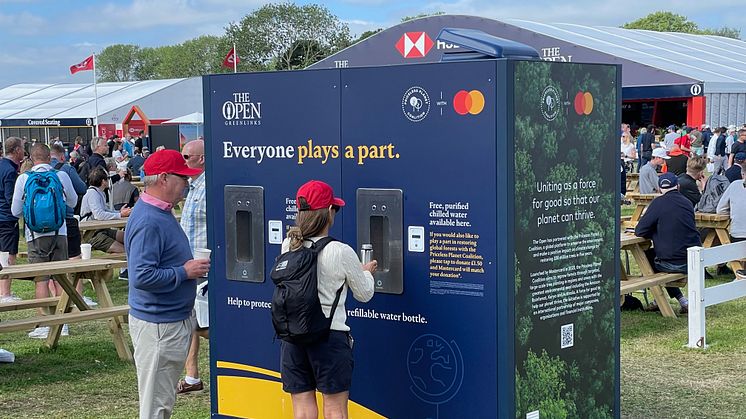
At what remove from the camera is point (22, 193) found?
35.2ft

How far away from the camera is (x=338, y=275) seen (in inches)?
202

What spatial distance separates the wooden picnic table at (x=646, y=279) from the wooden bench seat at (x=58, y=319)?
4.91m

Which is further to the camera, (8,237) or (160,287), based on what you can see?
(8,237)

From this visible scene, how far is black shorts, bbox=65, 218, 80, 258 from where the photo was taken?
1141 cm

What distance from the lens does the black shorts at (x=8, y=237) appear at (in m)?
11.5

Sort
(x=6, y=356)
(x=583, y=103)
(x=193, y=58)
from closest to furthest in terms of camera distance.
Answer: (x=583, y=103) → (x=6, y=356) → (x=193, y=58)

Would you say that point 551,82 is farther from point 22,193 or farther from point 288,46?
point 288,46

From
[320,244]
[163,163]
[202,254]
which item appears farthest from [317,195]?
[163,163]

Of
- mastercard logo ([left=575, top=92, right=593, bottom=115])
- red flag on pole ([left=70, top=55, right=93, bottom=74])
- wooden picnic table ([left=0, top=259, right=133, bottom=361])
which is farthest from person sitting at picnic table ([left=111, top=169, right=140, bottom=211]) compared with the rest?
red flag on pole ([left=70, top=55, right=93, bottom=74])

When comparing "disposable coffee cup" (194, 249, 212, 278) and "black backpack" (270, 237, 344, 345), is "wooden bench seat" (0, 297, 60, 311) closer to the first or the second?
"disposable coffee cup" (194, 249, 212, 278)

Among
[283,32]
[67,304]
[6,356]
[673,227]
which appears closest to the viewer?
[6,356]

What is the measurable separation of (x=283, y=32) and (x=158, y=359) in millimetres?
80746

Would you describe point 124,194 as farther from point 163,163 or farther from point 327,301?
point 327,301

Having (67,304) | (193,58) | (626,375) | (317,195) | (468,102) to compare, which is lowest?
(626,375)
